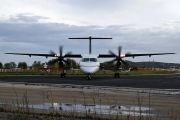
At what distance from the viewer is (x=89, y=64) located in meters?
37.6

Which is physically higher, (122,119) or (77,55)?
(77,55)

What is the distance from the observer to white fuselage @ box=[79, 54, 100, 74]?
1474 inches

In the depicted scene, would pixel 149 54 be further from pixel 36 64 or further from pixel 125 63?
pixel 36 64

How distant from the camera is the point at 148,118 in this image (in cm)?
841

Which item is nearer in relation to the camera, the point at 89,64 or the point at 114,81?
the point at 114,81

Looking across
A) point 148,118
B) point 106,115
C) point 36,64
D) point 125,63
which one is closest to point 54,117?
point 106,115

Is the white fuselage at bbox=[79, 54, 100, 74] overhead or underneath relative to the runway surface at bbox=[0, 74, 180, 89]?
overhead

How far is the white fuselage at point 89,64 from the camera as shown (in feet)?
123

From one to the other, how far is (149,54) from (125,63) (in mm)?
5270

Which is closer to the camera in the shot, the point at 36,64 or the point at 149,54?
the point at 149,54

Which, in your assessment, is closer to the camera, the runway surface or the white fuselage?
the runway surface

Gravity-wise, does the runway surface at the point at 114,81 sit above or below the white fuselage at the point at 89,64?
below

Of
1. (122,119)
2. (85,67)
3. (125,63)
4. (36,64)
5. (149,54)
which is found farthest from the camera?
(36,64)

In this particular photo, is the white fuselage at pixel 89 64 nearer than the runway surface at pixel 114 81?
No
